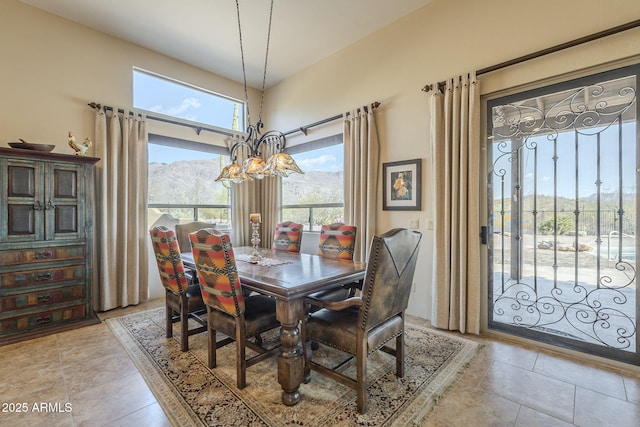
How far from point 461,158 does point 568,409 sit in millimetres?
2065

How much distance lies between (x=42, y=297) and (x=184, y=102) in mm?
3105

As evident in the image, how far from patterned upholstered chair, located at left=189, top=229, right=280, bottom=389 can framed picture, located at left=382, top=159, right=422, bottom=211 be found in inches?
79.4

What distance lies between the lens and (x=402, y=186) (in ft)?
11.3

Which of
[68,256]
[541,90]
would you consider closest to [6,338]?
→ [68,256]

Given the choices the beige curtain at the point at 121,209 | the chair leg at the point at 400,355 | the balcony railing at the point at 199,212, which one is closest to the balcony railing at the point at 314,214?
the balcony railing at the point at 199,212

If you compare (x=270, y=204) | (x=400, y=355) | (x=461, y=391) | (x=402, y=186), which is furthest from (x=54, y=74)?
(x=461, y=391)

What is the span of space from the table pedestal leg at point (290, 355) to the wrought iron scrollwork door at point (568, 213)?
2.13 m

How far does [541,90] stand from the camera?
2.58m

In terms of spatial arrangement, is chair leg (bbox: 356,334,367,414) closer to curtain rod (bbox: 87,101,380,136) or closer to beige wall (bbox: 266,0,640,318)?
beige wall (bbox: 266,0,640,318)

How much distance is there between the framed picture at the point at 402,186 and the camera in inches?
130

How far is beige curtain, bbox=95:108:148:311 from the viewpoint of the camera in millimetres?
3553

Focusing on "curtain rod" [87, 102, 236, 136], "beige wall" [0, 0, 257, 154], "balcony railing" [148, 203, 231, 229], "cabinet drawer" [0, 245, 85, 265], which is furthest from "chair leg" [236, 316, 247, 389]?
"curtain rod" [87, 102, 236, 136]

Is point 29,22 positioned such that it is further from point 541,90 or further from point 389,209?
point 541,90

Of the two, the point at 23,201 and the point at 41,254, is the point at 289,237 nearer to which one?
the point at 41,254
